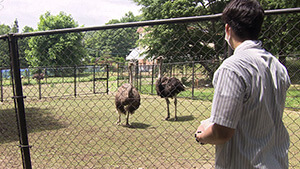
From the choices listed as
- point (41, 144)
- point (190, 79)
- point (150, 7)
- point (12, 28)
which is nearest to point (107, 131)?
point (41, 144)

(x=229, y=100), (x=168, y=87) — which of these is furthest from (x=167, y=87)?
(x=229, y=100)

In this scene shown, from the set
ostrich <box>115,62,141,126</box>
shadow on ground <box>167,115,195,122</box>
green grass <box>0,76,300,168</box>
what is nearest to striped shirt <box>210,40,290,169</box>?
green grass <box>0,76,300,168</box>

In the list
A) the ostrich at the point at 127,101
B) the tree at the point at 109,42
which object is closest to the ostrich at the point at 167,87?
the ostrich at the point at 127,101

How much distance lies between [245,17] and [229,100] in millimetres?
432

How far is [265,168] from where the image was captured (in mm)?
1335

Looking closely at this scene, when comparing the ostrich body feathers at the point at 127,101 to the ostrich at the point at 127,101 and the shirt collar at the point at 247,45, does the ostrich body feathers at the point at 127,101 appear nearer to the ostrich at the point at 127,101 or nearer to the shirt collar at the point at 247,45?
the ostrich at the point at 127,101

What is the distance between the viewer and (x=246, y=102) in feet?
4.22

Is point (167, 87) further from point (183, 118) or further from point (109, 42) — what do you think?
point (109, 42)

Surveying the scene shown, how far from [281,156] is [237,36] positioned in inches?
28.1

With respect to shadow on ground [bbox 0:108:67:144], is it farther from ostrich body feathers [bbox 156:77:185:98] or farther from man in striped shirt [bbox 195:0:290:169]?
man in striped shirt [bbox 195:0:290:169]

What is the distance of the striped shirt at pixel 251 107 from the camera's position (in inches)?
49.5

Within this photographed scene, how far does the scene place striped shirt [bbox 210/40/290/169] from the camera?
1257 mm

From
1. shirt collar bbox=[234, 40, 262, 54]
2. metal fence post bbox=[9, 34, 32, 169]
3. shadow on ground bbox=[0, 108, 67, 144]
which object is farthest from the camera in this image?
shadow on ground bbox=[0, 108, 67, 144]

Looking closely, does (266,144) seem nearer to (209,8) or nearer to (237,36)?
(237,36)
